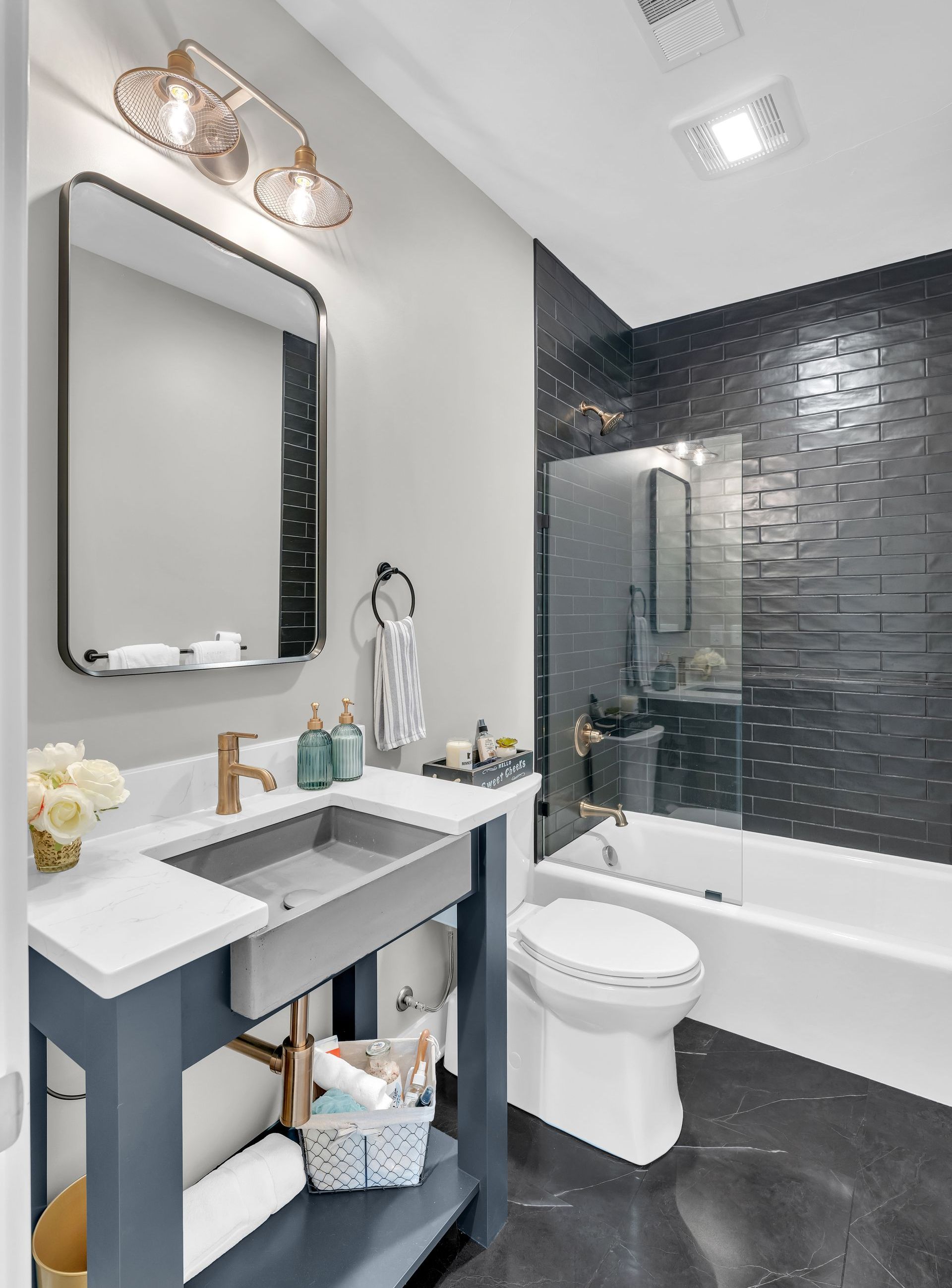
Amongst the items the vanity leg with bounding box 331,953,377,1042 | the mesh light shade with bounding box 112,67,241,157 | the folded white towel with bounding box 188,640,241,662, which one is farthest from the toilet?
the mesh light shade with bounding box 112,67,241,157

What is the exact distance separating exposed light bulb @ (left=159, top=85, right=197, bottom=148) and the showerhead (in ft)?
6.55

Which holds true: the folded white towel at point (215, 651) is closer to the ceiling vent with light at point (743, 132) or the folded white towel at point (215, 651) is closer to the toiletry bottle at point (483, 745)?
the toiletry bottle at point (483, 745)

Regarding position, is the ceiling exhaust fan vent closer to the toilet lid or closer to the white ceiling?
the white ceiling

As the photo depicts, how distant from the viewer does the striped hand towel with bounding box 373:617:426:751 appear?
73.7 inches

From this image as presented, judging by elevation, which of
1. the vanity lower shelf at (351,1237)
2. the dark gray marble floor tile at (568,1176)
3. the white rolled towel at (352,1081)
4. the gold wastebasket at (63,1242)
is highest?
the white rolled towel at (352,1081)

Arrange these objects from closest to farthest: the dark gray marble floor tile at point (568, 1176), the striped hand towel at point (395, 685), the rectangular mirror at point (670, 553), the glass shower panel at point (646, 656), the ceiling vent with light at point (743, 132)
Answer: the dark gray marble floor tile at point (568, 1176), the striped hand towel at point (395, 685), the ceiling vent with light at point (743, 132), the glass shower panel at point (646, 656), the rectangular mirror at point (670, 553)

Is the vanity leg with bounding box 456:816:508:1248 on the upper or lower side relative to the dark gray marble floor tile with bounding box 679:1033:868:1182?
upper

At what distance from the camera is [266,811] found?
1.43 metres

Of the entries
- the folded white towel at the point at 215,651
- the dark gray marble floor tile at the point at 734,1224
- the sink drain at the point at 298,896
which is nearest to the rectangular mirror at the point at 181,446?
the folded white towel at the point at 215,651

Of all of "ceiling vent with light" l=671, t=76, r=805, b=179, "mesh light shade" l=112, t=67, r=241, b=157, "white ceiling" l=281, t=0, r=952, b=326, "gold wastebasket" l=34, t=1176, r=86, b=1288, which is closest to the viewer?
"gold wastebasket" l=34, t=1176, r=86, b=1288

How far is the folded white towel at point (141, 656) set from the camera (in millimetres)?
1311

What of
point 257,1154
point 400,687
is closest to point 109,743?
point 400,687

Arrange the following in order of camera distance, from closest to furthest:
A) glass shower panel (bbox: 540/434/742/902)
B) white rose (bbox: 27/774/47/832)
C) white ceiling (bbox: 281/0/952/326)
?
white rose (bbox: 27/774/47/832)
white ceiling (bbox: 281/0/952/326)
glass shower panel (bbox: 540/434/742/902)

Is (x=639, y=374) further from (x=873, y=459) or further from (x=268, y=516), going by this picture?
(x=268, y=516)
